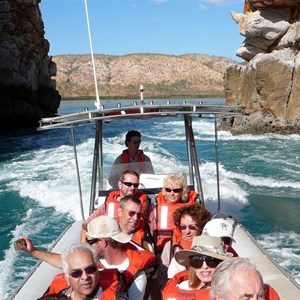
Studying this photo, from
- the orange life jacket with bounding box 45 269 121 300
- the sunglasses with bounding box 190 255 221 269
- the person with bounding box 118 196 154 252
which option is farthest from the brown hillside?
the sunglasses with bounding box 190 255 221 269

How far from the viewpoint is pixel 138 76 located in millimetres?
148500

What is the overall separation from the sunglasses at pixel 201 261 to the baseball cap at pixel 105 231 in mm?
548

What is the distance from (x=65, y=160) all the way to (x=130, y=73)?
133186 millimetres

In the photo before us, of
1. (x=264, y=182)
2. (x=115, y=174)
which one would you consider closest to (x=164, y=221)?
(x=115, y=174)

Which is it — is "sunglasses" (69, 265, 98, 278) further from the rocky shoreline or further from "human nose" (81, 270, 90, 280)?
the rocky shoreline

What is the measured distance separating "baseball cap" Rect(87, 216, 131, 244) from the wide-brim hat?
418 millimetres

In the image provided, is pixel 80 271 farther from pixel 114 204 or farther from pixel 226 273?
pixel 114 204

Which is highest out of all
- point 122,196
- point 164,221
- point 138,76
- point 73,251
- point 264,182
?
point 73,251

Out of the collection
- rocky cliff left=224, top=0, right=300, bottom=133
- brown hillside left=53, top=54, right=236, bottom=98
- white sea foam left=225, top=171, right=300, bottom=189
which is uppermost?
rocky cliff left=224, top=0, right=300, bottom=133

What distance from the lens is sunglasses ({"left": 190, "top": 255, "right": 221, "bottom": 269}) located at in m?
2.90

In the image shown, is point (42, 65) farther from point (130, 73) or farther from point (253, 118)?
point (130, 73)

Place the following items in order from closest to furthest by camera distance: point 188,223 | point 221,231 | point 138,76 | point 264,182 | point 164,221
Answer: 1. point 221,231
2. point 188,223
3. point 164,221
4. point 264,182
5. point 138,76

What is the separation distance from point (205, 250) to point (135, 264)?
0.60m

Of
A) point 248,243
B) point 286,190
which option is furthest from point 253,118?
point 248,243
